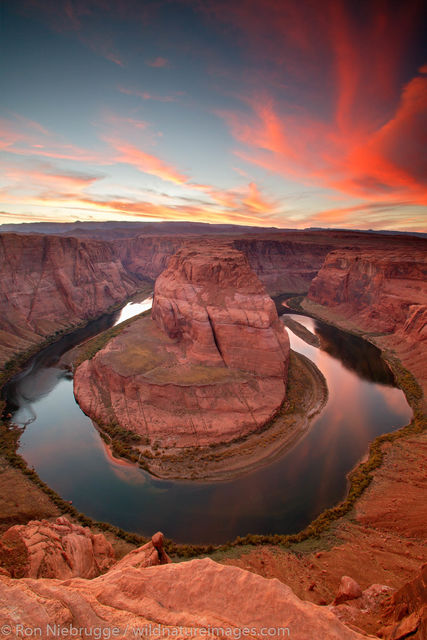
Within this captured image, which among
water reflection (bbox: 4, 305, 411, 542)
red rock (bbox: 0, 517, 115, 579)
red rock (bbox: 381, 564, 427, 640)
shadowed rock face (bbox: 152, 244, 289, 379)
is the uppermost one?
shadowed rock face (bbox: 152, 244, 289, 379)

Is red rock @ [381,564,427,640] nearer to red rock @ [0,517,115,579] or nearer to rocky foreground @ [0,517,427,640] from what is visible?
rocky foreground @ [0,517,427,640]

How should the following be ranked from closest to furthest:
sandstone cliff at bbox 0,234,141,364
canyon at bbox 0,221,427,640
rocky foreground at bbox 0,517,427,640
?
rocky foreground at bbox 0,517,427,640, canyon at bbox 0,221,427,640, sandstone cliff at bbox 0,234,141,364

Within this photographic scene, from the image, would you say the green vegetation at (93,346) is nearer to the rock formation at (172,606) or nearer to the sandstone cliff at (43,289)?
the sandstone cliff at (43,289)

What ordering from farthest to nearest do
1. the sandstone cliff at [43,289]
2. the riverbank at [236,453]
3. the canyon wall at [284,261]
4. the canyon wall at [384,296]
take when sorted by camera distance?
the canyon wall at [284,261] < the sandstone cliff at [43,289] < the canyon wall at [384,296] < the riverbank at [236,453]

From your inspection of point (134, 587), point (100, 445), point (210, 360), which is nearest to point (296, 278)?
point (210, 360)

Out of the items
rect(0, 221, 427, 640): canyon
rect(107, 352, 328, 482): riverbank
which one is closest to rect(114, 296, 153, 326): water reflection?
rect(0, 221, 427, 640): canyon

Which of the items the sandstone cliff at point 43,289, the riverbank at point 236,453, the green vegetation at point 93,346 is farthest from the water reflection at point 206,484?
the sandstone cliff at point 43,289
